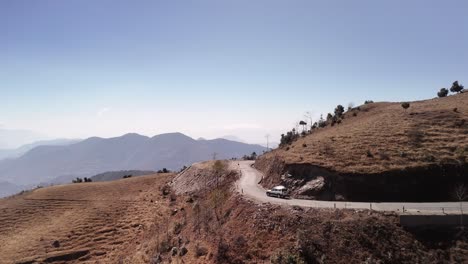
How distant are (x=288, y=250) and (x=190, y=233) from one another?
1526 cm

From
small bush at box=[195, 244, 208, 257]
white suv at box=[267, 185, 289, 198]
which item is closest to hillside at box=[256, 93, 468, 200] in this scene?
white suv at box=[267, 185, 289, 198]

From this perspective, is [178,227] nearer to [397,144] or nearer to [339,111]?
[397,144]

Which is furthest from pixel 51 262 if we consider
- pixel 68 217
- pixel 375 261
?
pixel 375 261

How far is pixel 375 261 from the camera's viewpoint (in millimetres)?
26062

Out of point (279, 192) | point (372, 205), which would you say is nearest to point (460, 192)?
point (372, 205)

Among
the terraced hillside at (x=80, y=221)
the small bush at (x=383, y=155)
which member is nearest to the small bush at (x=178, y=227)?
the terraced hillside at (x=80, y=221)

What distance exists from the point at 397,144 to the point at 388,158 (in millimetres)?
6661

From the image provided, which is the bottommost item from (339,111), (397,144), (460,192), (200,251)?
(200,251)

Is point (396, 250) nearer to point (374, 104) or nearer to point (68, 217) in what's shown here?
point (68, 217)

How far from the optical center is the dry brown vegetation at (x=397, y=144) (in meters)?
41.8

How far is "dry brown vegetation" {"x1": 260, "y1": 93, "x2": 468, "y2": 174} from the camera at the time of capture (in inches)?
1645

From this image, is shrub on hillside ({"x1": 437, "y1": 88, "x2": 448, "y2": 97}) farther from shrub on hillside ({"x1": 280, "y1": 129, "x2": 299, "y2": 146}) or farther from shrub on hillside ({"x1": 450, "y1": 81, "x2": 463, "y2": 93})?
shrub on hillside ({"x1": 280, "y1": 129, "x2": 299, "y2": 146})

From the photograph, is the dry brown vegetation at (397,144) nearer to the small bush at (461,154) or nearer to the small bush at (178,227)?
the small bush at (461,154)

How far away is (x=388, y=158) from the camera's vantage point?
43.3 meters
